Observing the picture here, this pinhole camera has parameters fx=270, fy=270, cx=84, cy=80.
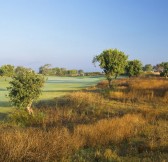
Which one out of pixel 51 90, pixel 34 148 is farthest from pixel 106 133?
pixel 51 90

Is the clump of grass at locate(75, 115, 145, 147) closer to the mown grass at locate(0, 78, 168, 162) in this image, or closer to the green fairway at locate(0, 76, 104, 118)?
the mown grass at locate(0, 78, 168, 162)

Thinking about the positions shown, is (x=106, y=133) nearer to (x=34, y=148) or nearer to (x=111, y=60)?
(x=34, y=148)

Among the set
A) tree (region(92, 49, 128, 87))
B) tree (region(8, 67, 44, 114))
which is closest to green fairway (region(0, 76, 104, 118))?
tree (region(8, 67, 44, 114))

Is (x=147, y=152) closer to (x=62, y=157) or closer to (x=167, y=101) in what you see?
(x=62, y=157)

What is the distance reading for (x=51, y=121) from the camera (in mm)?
14602

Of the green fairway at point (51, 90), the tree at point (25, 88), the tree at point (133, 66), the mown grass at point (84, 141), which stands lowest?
the green fairway at point (51, 90)

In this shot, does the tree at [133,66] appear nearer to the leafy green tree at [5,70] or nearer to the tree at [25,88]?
the leafy green tree at [5,70]

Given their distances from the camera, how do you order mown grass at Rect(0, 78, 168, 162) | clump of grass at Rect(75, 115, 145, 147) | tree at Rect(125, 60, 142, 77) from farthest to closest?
tree at Rect(125, 60, 142, 77) < clump of grass at Rect(75, 115, 145, 147) < mown grass at Rect(0, 78, 168, 162)

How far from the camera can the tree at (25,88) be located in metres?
16.3

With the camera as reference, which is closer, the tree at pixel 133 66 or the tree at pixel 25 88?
the tree at pixel 25 88

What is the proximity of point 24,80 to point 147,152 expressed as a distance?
33.6ft

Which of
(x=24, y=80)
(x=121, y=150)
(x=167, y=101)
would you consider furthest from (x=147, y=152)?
(x=167, y=101)

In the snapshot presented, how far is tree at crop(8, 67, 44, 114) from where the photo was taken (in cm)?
1631

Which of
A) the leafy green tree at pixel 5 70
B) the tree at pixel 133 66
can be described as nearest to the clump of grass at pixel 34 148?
the tree at pixel 133 66
